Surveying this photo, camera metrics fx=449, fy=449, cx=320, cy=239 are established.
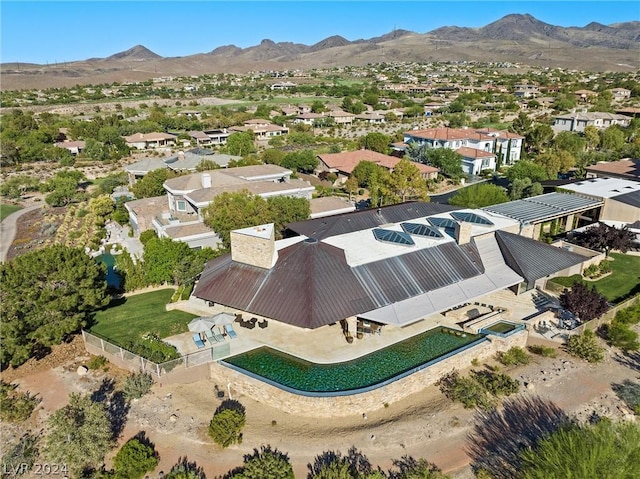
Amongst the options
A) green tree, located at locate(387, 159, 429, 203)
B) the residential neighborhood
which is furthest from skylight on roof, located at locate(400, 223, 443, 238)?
green tree, located at locate(387, 159, 429, 203)

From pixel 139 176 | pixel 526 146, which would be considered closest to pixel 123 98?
pixel 139 176

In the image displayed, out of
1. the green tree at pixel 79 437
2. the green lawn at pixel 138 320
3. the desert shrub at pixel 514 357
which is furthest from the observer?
the green lawn at pixel 138 320

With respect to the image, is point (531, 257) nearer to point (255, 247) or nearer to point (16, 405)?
point (255, 247)

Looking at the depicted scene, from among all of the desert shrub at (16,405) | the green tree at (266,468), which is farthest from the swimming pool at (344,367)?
the desert shrub at (16,405)

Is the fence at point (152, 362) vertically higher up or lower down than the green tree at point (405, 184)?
lower down

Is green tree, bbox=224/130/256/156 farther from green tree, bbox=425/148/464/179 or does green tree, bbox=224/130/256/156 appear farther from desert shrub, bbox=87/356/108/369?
desert shrub, bbox=87/356/108/369

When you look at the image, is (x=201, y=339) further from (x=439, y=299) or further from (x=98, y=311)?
(x=439, y=299)

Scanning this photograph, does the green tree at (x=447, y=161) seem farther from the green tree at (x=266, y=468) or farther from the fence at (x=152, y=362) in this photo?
the green tree at (x=266, y=468)
